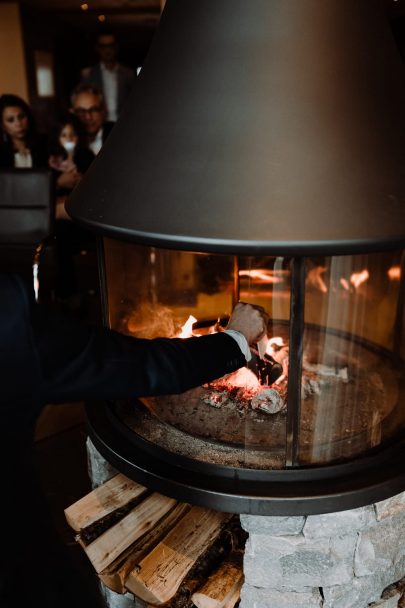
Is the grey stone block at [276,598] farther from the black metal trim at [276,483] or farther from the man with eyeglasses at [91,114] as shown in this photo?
the man with eyeglasses at [91,114]

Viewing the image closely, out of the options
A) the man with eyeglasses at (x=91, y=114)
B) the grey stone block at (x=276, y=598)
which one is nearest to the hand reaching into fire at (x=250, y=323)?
the grey stone block at (x=276, y=598)

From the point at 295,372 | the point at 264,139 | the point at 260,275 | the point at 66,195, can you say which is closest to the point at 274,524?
the point at 295,372

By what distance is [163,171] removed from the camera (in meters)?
1.18

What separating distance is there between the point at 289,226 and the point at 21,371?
500 millimetres

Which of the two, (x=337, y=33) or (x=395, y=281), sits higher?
(x=337, y=33)

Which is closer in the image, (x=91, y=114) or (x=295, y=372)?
(x=295, y=372)

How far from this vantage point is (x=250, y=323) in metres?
1.33

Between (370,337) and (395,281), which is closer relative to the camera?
(395,281)

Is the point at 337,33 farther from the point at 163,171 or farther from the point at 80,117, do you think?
the point at 80,117

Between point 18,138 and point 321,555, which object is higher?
point 18,138

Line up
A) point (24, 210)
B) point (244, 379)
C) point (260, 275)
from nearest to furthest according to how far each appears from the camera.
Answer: point (244, 379), point (260, 275), point (24, 210)

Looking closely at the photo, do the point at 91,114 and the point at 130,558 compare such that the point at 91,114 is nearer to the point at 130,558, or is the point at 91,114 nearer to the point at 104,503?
the point at 104,503

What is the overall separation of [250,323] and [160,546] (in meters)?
0.53

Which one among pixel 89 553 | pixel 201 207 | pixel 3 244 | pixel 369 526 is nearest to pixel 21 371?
pixel 201 207
